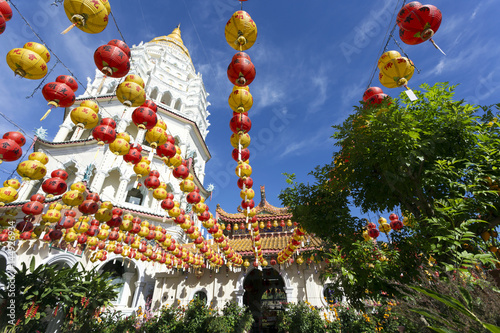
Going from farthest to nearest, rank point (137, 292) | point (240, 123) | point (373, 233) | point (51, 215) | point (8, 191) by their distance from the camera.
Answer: point (137, 292) < point (373, 233) < point (51, 215) < point (8, 191) < point (240, 123)

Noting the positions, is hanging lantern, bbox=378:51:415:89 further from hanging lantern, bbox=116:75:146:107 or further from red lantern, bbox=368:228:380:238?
red lantern, bbox=368:228:380:238

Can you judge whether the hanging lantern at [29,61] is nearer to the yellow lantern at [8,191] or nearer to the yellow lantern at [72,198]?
the yellow lantern at [72,198]

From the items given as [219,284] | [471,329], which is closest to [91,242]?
[219,284]

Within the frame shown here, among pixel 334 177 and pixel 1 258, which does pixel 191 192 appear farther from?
pixel 1 258

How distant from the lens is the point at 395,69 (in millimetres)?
3799

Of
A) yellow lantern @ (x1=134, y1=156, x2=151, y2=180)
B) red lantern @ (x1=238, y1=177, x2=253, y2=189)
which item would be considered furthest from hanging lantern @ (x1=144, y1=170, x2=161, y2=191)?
red lantern @ (x1=238, y1=177, x2=253, y2=189)

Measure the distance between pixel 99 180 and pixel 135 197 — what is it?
3.13 meters

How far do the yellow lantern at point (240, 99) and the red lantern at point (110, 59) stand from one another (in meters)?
2.05

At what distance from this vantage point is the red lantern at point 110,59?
3.66 m

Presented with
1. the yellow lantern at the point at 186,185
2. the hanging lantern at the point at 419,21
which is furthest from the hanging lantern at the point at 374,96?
the yellow lantern at the point at 186,185

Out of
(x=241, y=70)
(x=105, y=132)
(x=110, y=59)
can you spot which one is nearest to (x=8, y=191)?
(x=105, y=132)

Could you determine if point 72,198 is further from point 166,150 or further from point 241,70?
point 241,70

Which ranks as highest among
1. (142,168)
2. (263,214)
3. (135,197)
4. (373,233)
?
(135,197)

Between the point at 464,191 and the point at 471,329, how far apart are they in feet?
6.76
